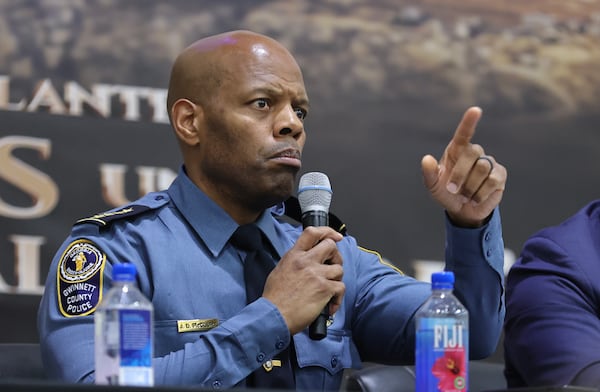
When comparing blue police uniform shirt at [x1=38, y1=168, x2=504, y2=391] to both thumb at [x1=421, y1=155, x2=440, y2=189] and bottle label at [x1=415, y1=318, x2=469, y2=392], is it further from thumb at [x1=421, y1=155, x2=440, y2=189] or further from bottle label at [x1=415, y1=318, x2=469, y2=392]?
bottle label at [x1=415, y1=318, x2=469, y2=392]

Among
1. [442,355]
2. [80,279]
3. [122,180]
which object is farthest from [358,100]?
[442,355]

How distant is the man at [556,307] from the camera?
2285mm

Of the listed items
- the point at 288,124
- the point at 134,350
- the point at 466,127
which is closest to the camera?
the point at 134,350

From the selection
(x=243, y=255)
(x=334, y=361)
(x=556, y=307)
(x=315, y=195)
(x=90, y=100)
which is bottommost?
(x=334, y=361)

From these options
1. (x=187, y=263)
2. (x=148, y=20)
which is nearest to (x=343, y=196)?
(x=148, y=20)

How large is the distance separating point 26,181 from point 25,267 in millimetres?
217

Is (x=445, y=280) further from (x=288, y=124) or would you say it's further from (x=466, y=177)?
(x=288, y=124)

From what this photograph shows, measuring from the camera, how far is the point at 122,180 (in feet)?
9.81

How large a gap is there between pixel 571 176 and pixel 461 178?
1.30 m

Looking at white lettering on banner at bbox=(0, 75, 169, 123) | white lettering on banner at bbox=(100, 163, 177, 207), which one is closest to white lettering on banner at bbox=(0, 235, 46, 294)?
white lettering on banner at bbox=(100, 163, 177, 207)

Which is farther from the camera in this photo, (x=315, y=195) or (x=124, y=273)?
(x=315, y=195)

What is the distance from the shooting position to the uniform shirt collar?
237 centimetres

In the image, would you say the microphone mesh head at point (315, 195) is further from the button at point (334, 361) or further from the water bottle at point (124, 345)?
the water bottle at point (124, 345)

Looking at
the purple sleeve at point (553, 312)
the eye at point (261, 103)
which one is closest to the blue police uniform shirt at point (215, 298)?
the purple sleeve at point (553, 312)
